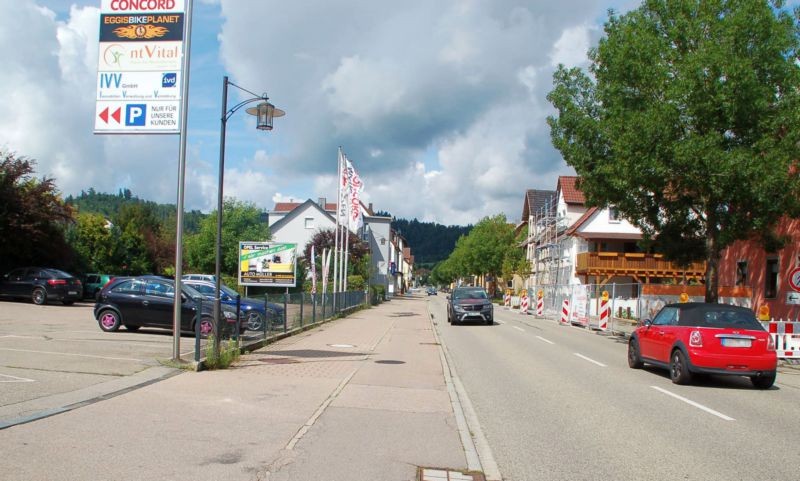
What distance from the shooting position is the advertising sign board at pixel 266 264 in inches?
1123

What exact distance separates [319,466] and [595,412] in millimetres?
4653

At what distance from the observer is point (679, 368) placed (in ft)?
39.2

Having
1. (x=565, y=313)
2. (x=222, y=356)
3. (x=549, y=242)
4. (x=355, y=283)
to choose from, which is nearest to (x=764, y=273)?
(x=565, y=313)

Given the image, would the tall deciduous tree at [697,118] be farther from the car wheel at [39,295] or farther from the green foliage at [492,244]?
the green foliage at [492,244]

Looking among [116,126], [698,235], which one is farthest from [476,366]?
[698,235]

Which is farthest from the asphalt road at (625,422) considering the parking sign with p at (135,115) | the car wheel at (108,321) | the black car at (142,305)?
the car wheel at (108,321)

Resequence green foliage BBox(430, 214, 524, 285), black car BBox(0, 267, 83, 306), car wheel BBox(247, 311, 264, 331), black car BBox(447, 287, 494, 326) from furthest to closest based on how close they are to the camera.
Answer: green foliage BBox(430, 214, 524, 285), black car BBox(0, 267, 83, 306), black car BBox(447, 287, 494, 326), car wheel BBox(247, 311, 264, 331)

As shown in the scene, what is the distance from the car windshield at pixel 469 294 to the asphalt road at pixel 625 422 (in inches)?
573

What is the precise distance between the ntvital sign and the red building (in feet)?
74.1

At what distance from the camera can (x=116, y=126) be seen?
1163 centimetres

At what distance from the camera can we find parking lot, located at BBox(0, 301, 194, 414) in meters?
9.11

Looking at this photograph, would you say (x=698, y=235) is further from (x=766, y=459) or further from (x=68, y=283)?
(x=68, y=283)

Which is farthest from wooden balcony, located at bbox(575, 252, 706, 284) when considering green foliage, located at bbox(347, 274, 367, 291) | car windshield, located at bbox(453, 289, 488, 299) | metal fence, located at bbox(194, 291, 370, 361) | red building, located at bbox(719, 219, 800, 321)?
metal fence, located at bbox(194, 291, 370, 361)

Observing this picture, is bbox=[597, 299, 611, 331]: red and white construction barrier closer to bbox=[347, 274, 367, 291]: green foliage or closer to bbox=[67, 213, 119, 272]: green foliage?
bbox=[347, 274, 367, 291]: green foliage
